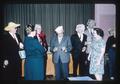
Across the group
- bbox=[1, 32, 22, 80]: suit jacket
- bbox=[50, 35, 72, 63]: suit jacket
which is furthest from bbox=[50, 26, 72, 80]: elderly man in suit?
bbox=[1, 32, 22, 80]: suit jacket

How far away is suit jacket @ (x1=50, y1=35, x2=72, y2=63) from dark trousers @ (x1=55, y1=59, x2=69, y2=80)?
52 millimetres

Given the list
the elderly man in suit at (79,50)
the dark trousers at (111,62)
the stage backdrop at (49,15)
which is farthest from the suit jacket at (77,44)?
the dark trousers at (111,62)

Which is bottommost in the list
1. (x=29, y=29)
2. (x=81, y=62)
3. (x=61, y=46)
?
(x=81, y=62)

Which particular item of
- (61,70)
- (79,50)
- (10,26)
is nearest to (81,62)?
(79,50)

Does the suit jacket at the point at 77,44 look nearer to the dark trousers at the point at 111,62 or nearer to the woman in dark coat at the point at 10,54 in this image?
the dark trousers at the point at 111,62

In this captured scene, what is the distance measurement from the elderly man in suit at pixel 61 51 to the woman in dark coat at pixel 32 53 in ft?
0.56

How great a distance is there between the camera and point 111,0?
13.5 feet

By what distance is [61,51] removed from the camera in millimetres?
4125

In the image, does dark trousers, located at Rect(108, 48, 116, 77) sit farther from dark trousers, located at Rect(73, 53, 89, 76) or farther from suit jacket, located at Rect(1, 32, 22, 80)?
suit jacket, located at Rect(1, 32, 22, 80)

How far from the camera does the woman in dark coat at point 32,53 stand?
410cm

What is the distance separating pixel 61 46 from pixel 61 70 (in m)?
0.32

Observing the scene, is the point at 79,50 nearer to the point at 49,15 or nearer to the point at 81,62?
the point at 81,62

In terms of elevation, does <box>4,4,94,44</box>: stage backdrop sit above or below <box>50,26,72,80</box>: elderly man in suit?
above

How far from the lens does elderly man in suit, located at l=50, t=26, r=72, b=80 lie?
4.11 metres
